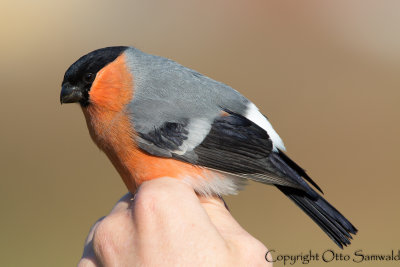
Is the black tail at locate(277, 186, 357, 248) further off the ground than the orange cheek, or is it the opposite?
the orange cheek

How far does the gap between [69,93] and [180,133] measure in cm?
68

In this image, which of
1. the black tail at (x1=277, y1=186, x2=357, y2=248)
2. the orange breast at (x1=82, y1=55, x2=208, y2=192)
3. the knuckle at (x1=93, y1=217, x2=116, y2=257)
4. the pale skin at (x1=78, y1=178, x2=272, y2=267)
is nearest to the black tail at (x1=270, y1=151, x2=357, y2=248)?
the black tail at (x1=277, y1=186, x2=357, y2=248)

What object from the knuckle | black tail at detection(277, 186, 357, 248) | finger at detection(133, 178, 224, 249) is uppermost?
finger at detection(133, 178, 224, 249)

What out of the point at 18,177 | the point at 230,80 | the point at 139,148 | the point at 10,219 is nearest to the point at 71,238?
the point at 10,219

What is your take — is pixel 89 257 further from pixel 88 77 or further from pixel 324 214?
pixel 324 214

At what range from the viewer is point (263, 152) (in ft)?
8.70

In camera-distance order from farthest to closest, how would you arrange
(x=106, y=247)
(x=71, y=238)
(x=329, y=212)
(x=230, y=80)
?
(x=230, y=80)
(x=71, y=238)
(x=329, y=212)
(x=106, y=247)

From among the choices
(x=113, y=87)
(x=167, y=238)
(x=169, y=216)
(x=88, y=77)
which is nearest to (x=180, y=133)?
(x=113, y=87)

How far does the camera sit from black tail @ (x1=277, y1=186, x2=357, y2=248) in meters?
2.71

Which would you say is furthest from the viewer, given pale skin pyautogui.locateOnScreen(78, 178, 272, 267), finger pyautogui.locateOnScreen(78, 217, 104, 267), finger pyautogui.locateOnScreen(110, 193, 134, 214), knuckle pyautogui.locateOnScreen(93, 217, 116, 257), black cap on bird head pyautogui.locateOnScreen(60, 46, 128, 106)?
black cap on bird head pyautogui.locateOnScreen(60, 46, 128, 106)

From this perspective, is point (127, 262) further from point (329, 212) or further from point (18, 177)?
point (18, 177)

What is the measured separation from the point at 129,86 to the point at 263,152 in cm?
88

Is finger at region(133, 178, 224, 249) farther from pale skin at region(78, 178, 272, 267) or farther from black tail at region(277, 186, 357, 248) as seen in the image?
black tail at region(277, 186, 357, 248)

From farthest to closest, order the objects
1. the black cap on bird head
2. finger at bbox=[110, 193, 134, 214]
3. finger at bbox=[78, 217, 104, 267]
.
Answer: the black cap on bird head
finger at bbox=[110, 193, 134, 214]
finger at bbox=[78, 217, 104, 267]
